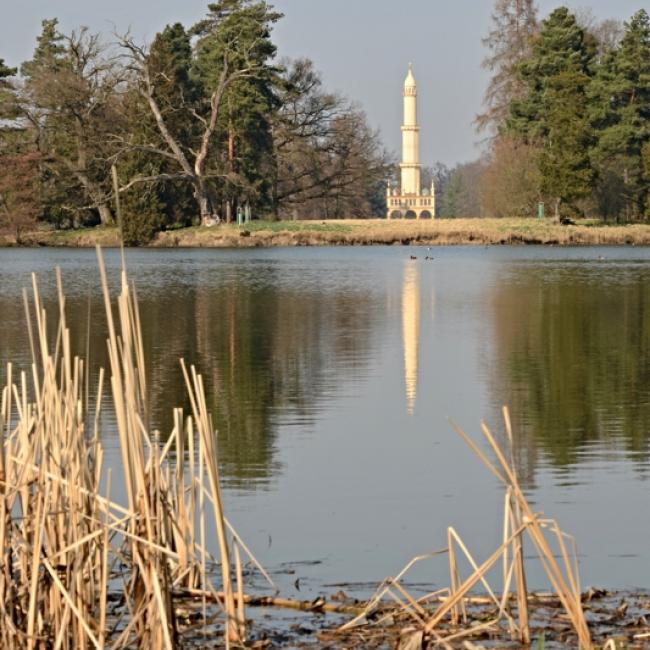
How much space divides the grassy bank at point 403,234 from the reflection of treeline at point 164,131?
1.98 metres

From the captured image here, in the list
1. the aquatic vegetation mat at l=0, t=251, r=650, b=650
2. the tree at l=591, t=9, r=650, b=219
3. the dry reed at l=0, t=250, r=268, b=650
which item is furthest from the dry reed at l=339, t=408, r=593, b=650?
the tree at l=591, t=9, r=650, b=219

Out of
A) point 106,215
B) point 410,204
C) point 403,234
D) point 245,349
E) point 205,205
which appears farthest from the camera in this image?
point 410,204

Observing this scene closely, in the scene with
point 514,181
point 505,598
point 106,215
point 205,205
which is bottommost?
point 505,598

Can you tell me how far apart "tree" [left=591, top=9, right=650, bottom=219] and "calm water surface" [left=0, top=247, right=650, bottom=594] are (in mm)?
30537

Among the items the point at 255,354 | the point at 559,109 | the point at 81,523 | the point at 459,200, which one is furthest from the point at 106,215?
the point at 459,200

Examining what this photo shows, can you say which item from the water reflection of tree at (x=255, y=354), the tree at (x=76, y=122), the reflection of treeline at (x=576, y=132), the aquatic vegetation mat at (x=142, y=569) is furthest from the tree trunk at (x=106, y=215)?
the aquatic vegetation mat at (x=142, y=569)

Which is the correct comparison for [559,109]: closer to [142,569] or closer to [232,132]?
[232,132]

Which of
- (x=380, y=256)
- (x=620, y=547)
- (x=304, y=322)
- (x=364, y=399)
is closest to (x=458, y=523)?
(x=620, y=547)

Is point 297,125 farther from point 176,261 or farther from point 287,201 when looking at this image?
point 176,261

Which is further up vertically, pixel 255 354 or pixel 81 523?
pixel 81 523

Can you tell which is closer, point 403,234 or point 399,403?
point 399,403

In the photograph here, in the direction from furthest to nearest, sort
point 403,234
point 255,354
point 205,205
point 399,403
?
point 205,205 < point 403,234 < point 255,354 < point 399,403

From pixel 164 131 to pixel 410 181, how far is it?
6113cm

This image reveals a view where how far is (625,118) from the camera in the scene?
60688mm
